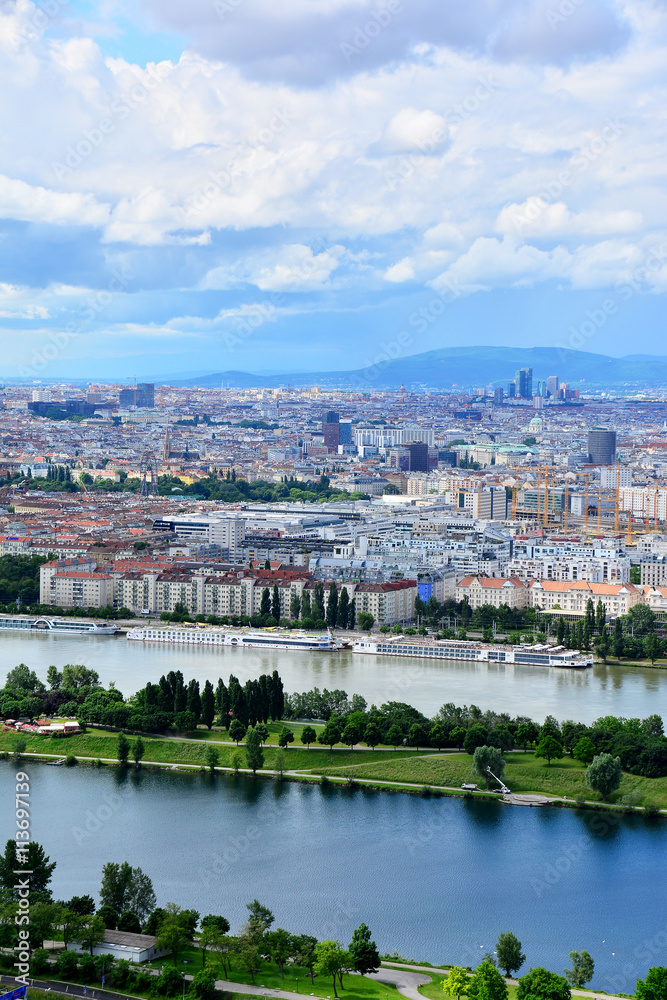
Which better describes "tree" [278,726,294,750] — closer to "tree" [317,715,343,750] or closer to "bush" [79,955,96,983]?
"tree" [317,715,343,750]

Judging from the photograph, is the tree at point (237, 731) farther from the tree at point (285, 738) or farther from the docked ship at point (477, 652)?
the docked ship at point (477, 652)

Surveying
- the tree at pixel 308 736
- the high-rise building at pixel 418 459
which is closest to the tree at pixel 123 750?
the tree at pixel 308 736

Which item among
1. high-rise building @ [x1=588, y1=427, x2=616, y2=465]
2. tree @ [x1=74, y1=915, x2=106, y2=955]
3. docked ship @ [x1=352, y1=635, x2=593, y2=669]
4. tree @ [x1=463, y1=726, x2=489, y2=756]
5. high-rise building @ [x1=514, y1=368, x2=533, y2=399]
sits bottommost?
tree @ [x1=74, y1=915, x2=106, y2=955]

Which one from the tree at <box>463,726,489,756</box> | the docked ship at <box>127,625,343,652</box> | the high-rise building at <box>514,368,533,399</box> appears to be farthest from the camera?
the high-rise building at <box>514,368,533,399</box>

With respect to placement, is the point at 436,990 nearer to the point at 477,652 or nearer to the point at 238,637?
the point at 477,652

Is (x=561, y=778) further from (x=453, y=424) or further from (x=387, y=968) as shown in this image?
(x=453, y=424)

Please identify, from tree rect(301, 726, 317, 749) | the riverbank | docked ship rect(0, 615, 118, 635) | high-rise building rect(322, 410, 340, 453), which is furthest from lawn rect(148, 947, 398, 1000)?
high-rise building rect(322, 410, 340, 453)

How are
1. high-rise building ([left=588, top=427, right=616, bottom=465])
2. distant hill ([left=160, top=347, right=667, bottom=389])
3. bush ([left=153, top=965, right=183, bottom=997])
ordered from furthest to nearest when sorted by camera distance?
distant hill ([left=160, top=347, right=667, bottom=389]) < high-rise building ([left=588, top=427, right=616, bottom=465]) < bush ([left=153, top=965, right=183, bottom=997])
